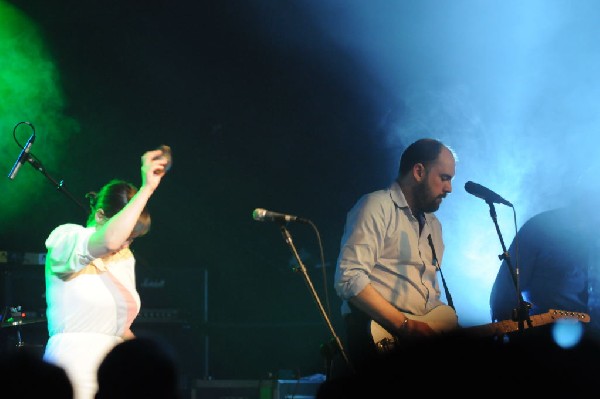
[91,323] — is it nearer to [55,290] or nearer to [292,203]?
[55,290]

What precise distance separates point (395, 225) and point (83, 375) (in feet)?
6.24

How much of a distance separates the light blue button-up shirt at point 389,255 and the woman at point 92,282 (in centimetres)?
116

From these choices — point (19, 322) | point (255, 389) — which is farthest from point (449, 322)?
point (19, 322)

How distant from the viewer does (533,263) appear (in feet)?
16.4

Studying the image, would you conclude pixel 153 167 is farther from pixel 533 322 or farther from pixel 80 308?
pixel 533 322

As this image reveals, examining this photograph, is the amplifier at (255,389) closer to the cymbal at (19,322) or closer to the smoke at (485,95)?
the cymbal at (19,322)

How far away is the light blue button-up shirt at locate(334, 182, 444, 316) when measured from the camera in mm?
3998

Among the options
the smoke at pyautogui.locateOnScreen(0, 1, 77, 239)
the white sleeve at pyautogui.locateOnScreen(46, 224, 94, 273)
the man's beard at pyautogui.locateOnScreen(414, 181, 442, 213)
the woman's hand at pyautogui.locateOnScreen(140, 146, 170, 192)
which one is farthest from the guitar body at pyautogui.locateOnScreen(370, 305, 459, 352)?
the smoke at pyautogui.locateOnScreen(0, 1, 77, 239)

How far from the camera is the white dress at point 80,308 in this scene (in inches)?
125

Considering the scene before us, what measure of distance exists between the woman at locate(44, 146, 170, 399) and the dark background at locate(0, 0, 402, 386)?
300 cm

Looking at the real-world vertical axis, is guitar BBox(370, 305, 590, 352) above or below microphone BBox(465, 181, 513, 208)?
below

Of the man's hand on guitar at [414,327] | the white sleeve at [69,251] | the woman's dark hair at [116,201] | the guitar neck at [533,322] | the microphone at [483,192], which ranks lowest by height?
the man's hand on guitar at [414,327]

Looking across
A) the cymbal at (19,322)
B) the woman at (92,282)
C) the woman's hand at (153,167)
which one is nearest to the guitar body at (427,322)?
the woman at (92,282)

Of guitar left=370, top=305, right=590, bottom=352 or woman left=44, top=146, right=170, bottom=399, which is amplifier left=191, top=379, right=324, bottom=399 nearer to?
guitar left=370, top=305, right=590, bottom=352
